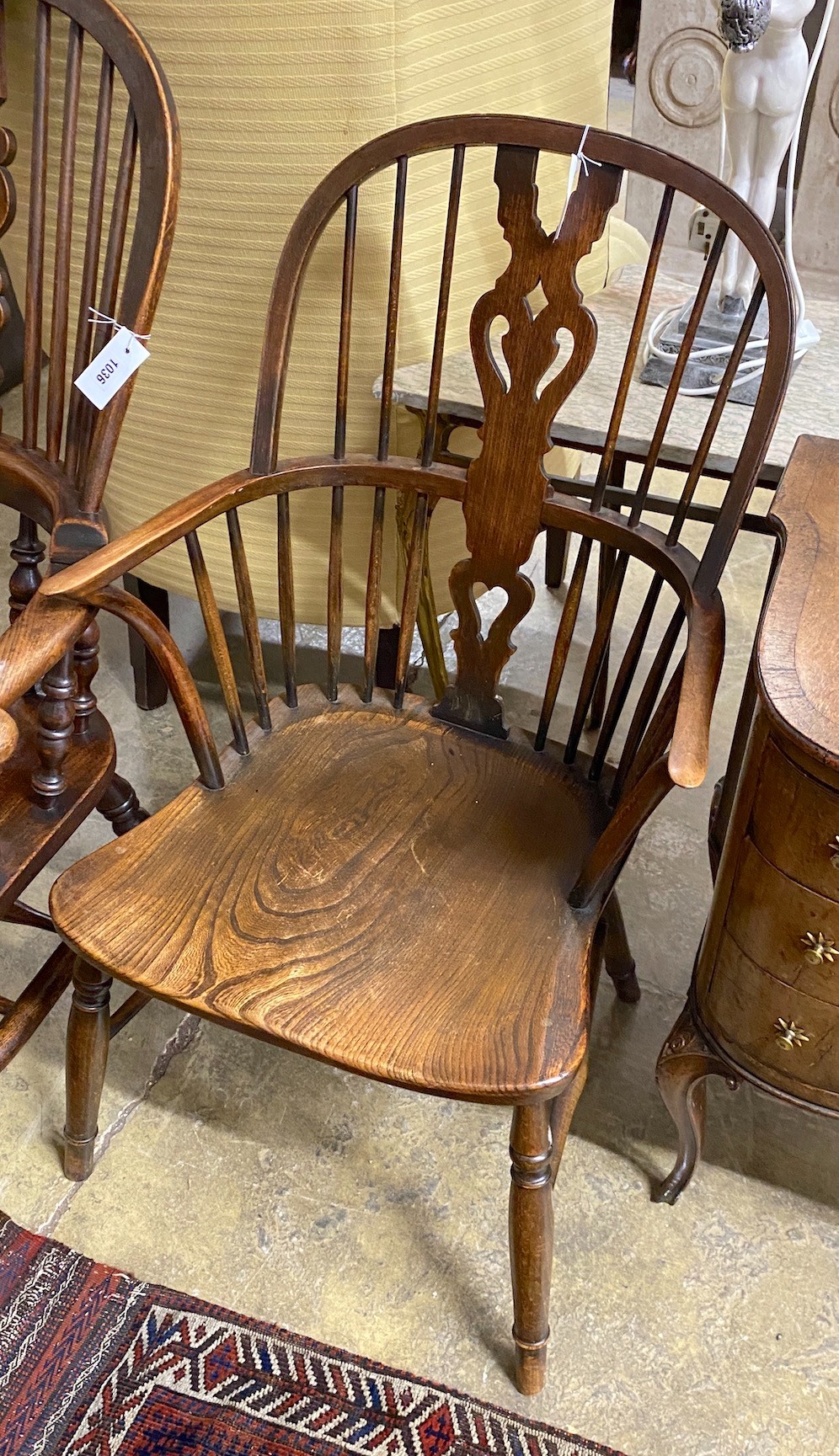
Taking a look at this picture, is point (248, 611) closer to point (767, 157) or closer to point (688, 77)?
point (767, 157)

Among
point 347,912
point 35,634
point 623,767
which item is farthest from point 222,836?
point 623,767

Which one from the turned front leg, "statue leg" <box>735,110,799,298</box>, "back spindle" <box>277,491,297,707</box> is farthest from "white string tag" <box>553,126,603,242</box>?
the turned front leg

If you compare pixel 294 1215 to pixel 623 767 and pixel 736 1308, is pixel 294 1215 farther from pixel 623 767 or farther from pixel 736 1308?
pixel 623 767

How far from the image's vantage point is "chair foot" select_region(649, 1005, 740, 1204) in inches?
45.1

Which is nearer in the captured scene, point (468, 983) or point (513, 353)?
point (468, 983)

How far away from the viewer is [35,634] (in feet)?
3.32

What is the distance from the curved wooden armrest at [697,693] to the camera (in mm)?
857

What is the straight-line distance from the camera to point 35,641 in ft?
3.30

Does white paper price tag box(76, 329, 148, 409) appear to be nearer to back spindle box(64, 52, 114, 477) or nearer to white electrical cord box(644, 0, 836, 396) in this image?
back spindle box(64, 52, 114, 477)

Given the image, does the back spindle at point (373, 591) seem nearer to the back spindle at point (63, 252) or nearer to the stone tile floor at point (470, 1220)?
the back spindle at point (63, 252)

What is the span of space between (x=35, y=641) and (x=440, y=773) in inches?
18.0

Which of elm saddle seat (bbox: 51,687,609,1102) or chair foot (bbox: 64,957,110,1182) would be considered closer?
elm saddle seat (bbox: 51,687,609,1102)

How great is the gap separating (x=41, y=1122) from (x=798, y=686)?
105 centimetres

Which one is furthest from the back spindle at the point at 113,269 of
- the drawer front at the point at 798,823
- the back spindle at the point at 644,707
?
the drawer front at the point at 798,823
